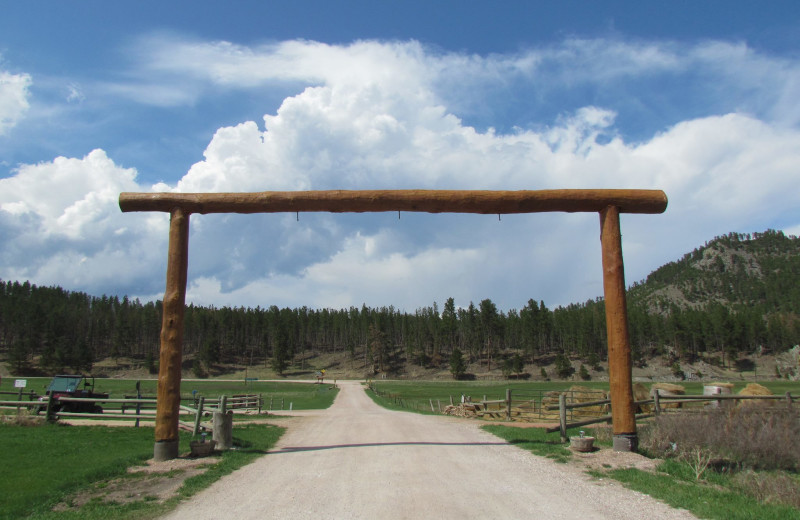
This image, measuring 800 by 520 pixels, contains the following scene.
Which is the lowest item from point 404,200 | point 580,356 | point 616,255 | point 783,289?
point 580,356

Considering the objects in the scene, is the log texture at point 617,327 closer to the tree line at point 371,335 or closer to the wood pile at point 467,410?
the wood pile at point 467,410

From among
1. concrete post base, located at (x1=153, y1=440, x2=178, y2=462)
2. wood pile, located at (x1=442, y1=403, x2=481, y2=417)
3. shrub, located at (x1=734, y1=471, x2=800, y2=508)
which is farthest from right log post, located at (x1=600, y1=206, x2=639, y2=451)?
wood pile, located at (x1=442, y1=403, x2=481, y2=417)

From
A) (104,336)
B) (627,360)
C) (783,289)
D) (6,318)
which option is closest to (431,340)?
(104,336)

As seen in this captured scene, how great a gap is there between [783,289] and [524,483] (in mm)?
237929

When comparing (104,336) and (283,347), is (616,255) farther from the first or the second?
(104,336)

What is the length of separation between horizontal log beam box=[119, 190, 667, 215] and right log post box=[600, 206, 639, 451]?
63 centimetres

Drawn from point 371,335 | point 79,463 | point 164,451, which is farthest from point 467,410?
point 371,335

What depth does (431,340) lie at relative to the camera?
140 m

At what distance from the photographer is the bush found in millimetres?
10438

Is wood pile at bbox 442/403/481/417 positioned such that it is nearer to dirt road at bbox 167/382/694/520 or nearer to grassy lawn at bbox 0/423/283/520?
grassy lawn at bbox 0/423/283/520

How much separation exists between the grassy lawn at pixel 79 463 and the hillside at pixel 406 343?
9344cm

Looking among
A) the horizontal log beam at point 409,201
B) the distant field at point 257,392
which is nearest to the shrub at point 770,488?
the horizontal log beam at point 409,201

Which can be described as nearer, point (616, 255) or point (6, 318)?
point (616, 255)

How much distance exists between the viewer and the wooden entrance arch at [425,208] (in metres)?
11.9
